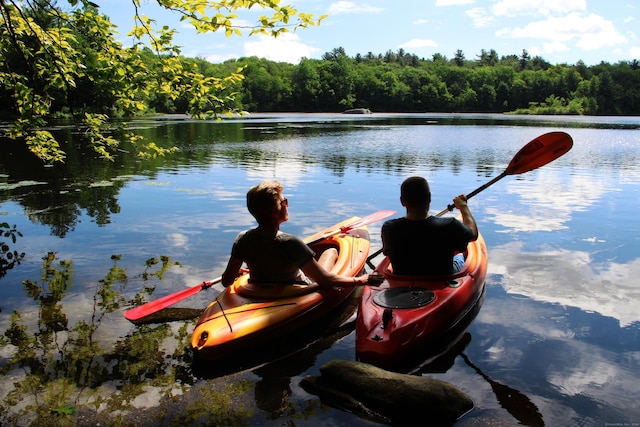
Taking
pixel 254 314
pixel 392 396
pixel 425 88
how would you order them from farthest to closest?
pixel 425 88 < pixel 254 314 < pixel 392 396

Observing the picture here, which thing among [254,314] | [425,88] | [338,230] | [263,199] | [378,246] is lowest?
[378,246]

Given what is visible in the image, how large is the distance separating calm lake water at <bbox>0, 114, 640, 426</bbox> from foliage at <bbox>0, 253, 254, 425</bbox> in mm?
69

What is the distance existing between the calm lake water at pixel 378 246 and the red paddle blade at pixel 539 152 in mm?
1245

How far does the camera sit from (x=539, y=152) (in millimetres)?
6688

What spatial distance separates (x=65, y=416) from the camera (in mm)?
3248

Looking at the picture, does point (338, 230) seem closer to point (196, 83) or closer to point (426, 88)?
point (196, 83)

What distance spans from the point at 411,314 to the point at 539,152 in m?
3.81

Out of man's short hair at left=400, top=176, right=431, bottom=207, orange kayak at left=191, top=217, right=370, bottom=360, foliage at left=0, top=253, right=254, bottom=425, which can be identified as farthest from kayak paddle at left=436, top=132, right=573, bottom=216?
foliage at left=0, top=253, right=254, bottom=425

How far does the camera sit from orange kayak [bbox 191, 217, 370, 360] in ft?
12.7

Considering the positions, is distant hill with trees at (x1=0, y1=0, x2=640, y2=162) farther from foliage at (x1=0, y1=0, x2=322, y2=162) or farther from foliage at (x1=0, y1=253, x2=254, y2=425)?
foliage at (x1=0, y1=253, x2=254, y2=425)

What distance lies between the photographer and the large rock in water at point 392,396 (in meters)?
3.20

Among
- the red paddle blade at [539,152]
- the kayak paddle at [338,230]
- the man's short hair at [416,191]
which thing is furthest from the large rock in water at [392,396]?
the red paddle blade at [539,152]

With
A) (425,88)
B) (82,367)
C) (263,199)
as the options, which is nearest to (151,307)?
(82,367)

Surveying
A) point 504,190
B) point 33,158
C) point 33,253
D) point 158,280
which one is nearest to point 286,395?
point 158,280
